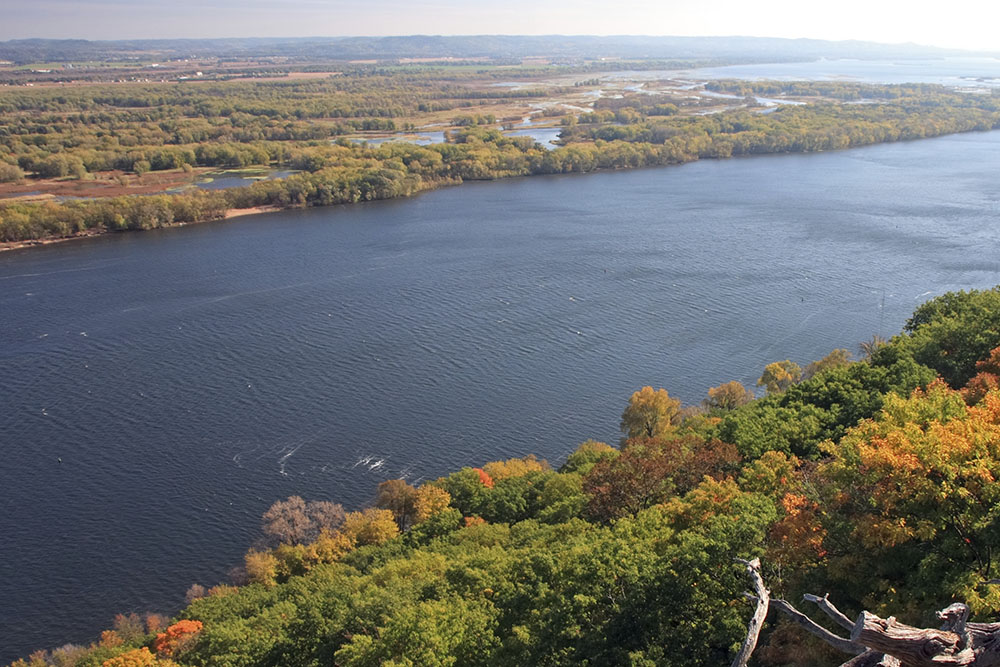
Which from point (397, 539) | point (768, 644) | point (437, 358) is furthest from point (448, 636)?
point (437, 358)

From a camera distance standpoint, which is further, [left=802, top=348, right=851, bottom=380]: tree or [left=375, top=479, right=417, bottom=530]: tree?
[left=802, top=348, right=851, bottom=380]: tree

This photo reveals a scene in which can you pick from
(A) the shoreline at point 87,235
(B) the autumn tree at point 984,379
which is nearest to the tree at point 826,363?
(B) the autumn tree at point 984,379

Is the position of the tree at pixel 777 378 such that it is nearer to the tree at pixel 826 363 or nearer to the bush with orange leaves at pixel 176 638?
the tree at pixel 826 363

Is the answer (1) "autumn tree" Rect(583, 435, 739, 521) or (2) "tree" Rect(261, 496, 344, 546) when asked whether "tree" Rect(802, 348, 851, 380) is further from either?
(2) "tree" Rect(261, 496, 344, 546)

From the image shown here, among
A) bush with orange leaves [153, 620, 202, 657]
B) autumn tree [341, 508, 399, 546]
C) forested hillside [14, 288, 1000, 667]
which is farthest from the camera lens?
autumn tree [341, 508, 399, 546]

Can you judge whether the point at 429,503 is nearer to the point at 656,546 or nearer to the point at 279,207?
the point at 656,546

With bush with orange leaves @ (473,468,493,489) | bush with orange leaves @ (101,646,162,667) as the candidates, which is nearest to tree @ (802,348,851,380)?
bush with orange leaves @ (473,468,493,489)

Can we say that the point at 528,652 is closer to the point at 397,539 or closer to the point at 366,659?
the point at 366,659
